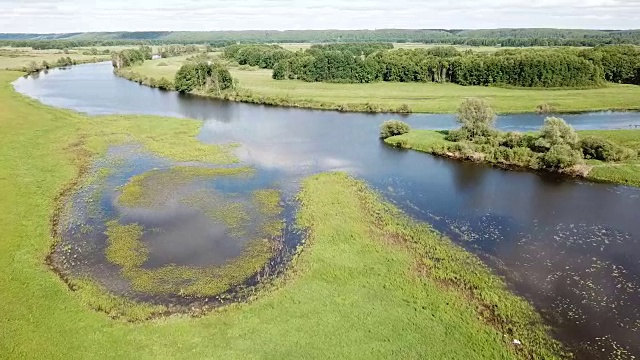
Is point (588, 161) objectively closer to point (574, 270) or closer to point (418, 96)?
point (574, 270)

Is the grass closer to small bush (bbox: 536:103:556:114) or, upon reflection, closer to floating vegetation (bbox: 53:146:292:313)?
floating vegetation (bbox: 53:146:292:313)

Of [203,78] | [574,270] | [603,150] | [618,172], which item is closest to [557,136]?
[603,150]

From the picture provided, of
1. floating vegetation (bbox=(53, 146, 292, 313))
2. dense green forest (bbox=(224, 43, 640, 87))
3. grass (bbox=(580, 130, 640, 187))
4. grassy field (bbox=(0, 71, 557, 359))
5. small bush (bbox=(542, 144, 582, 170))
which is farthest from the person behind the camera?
dense green forest (bbox=(224, 43, 640, 87))

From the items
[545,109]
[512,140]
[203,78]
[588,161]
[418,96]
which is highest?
[203,78]

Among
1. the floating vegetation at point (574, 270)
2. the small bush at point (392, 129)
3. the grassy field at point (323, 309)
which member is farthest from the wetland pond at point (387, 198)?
the small bush at point (392, 129)

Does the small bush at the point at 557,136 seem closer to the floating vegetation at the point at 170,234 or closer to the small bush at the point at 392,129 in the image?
the small bush at the point at 392,129

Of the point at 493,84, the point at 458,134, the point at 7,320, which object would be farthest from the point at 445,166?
the point at 493,84

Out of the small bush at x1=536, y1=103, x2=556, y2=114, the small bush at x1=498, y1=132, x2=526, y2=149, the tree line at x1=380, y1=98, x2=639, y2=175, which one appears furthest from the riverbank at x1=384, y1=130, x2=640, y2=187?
the small bush at x1=536, y1=103, x2=556, y2=114
